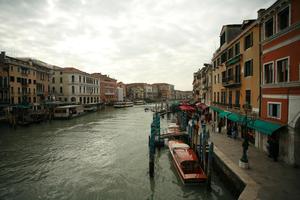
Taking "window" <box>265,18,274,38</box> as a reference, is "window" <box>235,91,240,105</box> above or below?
below

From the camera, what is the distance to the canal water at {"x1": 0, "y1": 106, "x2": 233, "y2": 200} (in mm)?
12555

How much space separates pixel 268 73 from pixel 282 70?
1.89 metres

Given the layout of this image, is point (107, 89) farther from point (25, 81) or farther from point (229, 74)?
point (229, 74)

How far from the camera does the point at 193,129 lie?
20.1 meters

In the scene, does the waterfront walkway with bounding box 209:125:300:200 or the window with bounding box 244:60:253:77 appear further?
the window with bounding box 244:60:253:77

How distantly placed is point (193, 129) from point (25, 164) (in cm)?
1662

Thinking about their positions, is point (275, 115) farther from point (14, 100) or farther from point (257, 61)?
point (14, 100)

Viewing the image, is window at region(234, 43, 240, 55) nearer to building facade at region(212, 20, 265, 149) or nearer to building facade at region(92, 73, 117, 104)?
building facade at region(212, 20, 265, 149)

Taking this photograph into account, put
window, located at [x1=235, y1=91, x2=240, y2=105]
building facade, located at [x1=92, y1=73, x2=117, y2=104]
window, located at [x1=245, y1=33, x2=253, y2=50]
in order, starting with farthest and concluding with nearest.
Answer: building facade, located at [x1=92, y1=73, x2=117, y2=104], window, located at [x1=235, y1=91, x2=240, y2=105], window, located at [x1=245, y1=33, x2=253, y2=50]

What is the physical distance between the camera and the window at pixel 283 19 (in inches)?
496

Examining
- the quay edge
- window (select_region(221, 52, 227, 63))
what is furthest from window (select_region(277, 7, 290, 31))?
window (select_region(221, 52, 227, 63))

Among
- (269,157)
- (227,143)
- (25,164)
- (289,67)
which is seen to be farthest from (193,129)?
(25,164)

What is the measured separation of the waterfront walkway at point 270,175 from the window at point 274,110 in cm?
304

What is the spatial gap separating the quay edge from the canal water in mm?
806
